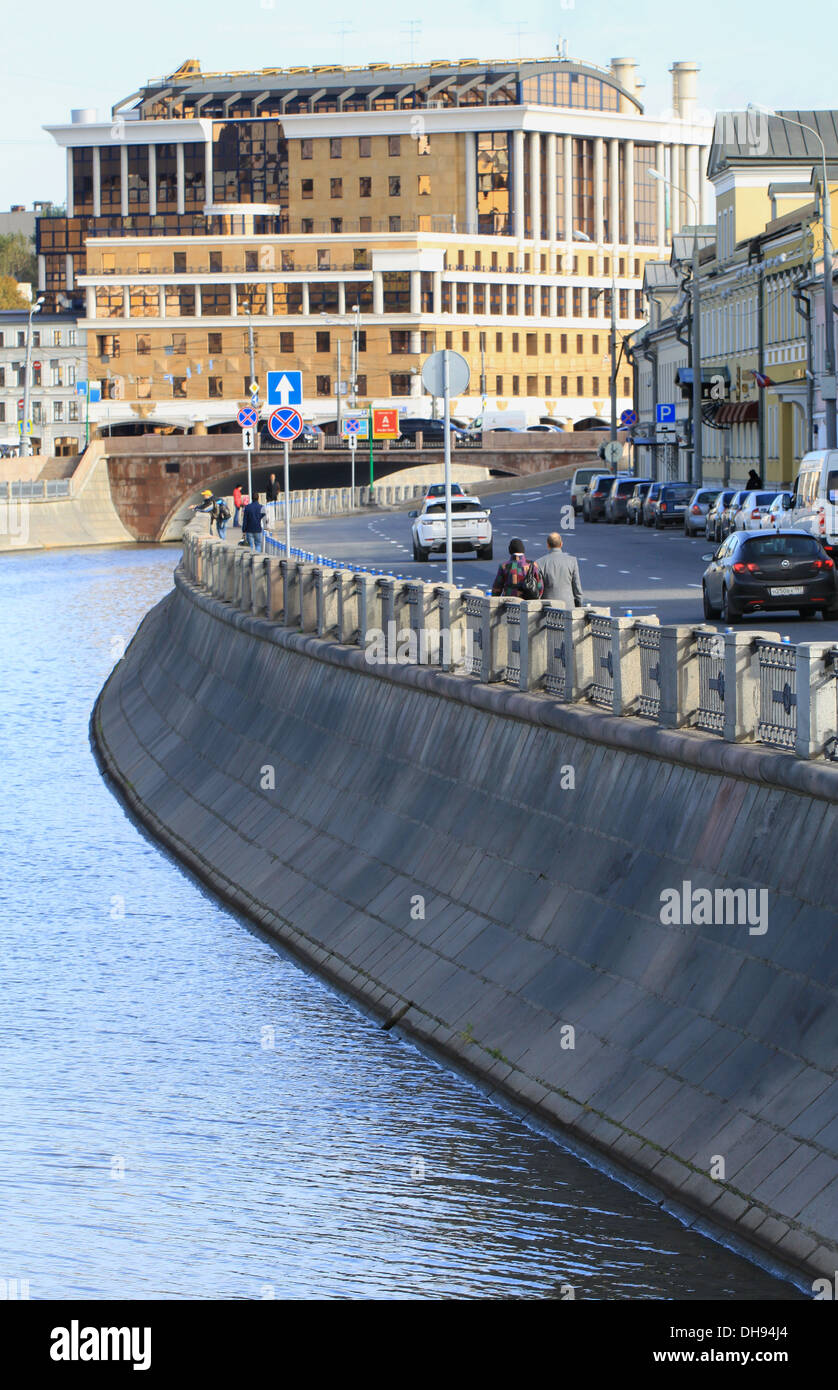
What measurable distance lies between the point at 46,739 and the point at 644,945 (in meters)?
26.7

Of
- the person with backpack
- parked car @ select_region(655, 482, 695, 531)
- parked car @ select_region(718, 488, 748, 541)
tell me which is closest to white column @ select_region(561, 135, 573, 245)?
parked car @ select_region(655, 482, 695, 531)

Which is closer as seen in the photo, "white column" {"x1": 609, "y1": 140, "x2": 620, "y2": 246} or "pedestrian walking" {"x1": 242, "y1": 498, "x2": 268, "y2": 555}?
"pedestrian walking" {"x1": 242, "y1": 498, "x2": 268, "y2": 555}

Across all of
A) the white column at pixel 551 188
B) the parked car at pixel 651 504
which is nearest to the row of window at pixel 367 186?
the white column at pixel 551 188

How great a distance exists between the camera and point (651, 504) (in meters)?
73.3

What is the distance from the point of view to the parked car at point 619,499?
3125 inches

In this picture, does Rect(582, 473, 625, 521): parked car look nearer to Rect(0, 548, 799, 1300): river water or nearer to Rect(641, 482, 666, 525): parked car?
Rect(641, 482, 666, 525): parked car

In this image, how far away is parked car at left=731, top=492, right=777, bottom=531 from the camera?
48.7 metres

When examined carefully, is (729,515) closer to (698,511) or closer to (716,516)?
(716,516)

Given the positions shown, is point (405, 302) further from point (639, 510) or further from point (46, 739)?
point (46, 739)

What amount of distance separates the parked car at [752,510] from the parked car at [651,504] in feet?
53.3

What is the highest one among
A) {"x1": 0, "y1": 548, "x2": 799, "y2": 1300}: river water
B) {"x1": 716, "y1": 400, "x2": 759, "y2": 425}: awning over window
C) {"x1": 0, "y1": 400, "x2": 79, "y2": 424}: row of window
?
{"x1": 0, "y1": 400, "x2": 79, "y2": 424}: row of window

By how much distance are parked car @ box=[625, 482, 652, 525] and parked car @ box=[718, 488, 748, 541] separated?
54.0 ft

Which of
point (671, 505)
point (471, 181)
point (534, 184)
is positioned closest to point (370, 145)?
point (471, 181)
